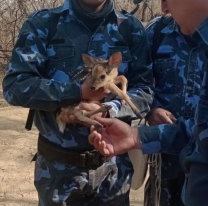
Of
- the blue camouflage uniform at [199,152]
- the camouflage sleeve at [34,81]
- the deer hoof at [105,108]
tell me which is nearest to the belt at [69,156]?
the camouflage sleeve at [34,81]

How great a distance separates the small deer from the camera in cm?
228

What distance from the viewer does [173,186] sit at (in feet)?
9.22

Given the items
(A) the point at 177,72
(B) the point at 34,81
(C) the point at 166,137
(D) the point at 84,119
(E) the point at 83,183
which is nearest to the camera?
(C) the point at 166,137

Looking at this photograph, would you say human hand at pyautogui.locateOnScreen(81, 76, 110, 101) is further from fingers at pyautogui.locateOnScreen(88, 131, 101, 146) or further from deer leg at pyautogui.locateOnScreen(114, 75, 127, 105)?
fingers at pyautogui.locateOnScreen(88, 131, 101, 146)

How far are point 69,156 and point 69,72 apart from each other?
21.8 inches

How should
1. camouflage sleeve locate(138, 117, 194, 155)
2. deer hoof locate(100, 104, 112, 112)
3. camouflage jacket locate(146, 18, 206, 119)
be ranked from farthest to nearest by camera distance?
camouflage jacket locate(146, 18, 206, 119), deer hoof locate(100, 104, 112, 112), camouflage sleeve locate(138, 117, 194, 155)

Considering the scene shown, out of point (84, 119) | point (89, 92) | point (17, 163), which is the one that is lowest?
point (17, 163)

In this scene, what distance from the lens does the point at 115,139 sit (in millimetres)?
2109

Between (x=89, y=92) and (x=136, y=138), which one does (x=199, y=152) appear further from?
(x=89, y=92)

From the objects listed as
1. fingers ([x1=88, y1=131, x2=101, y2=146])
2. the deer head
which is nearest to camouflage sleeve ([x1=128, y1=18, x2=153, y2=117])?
the deer head

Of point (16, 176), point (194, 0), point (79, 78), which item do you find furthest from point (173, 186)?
point (16, 176)

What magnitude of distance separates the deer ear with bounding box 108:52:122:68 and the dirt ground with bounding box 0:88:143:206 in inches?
84.4

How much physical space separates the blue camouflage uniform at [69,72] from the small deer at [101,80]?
0.06 m

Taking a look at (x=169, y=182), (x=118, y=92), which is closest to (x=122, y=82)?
(x=118, y=92)
